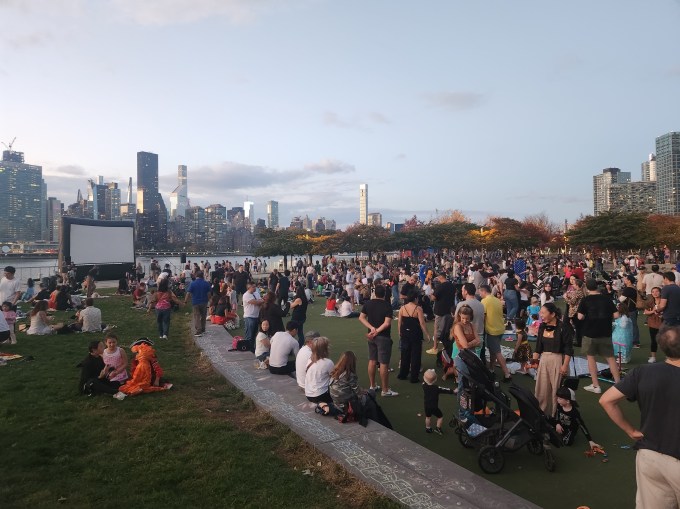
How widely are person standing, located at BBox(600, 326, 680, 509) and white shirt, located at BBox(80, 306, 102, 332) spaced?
508 inches

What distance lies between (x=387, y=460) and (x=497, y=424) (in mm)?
1289

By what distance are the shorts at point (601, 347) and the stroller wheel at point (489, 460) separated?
3.13 metres

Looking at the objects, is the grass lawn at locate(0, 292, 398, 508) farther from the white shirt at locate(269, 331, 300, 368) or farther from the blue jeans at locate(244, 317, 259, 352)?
the blue jeans at locate(244, 317, 259, 352)

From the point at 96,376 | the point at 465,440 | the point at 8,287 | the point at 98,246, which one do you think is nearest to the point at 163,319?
the point at 8,287

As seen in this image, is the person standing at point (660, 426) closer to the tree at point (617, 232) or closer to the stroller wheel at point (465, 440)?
the stroller wheel at point (465, 440)

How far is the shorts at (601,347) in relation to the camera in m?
6.47

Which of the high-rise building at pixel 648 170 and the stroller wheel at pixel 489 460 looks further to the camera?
the high-rise building at pixel 648 170

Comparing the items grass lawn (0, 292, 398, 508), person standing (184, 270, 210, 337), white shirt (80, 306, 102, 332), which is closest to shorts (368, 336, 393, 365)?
grass lawn (0, 292, 398, 508)

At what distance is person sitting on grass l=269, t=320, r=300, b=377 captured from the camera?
772cm

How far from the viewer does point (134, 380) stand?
6.98 m

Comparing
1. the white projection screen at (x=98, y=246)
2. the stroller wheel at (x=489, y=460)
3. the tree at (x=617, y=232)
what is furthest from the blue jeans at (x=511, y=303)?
the tree at (x=617, y=232)

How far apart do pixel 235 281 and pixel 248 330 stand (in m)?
7.52

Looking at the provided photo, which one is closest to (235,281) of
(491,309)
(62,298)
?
Answer: (62,298)

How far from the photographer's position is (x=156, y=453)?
482 centimetres
